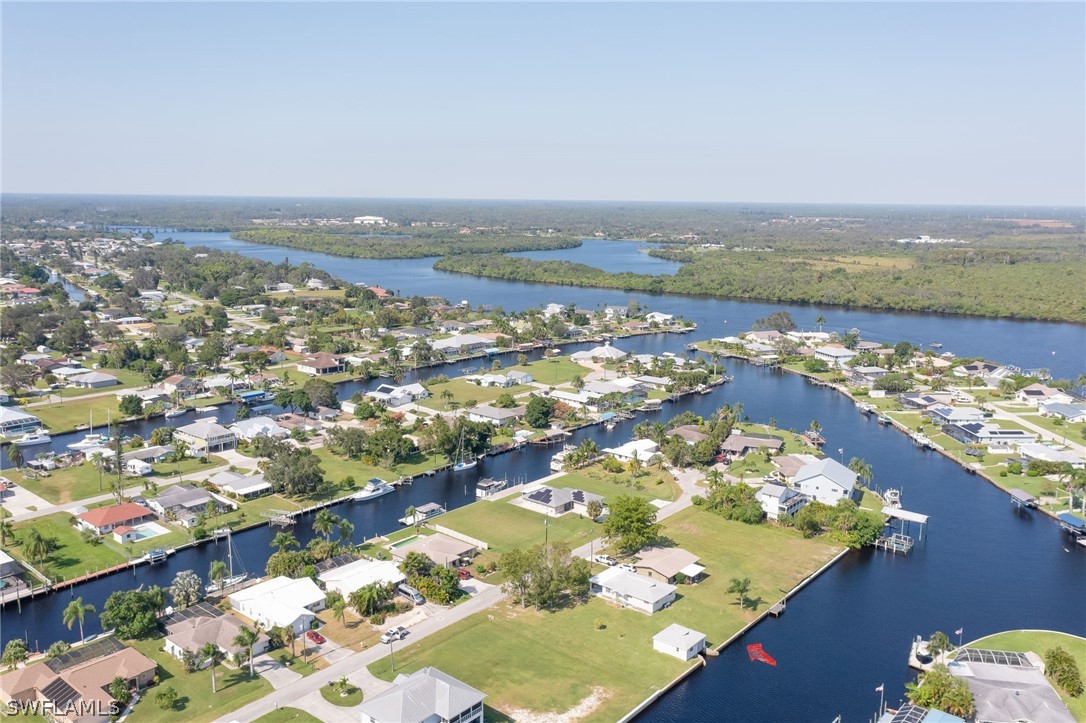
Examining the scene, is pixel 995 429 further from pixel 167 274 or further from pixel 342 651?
pixel 167 274

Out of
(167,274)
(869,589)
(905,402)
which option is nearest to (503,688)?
(869,589)

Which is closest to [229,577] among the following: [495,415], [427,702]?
[427,702]

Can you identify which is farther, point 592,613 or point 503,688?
point 592,613

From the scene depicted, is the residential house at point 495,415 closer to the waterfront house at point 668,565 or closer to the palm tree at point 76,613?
the waterfront house at point 668,565

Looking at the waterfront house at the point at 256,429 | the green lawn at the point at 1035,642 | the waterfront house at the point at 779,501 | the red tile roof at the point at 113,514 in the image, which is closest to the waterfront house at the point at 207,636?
the red tile roof at the point at 113,514

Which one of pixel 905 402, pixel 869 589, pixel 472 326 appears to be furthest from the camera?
pixel 472 326

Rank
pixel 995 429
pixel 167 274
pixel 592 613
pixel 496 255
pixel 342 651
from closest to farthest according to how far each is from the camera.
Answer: pixel 342 651 → pixel 592 613 → pixel 995 429 → pixel 167 274 → pixel 496 255
